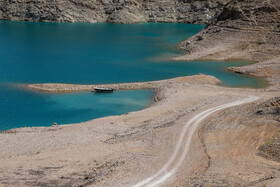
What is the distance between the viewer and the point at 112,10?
17662cm

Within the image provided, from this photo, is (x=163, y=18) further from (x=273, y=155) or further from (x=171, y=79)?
(x=273, y=155)

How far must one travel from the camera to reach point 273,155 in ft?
86.5

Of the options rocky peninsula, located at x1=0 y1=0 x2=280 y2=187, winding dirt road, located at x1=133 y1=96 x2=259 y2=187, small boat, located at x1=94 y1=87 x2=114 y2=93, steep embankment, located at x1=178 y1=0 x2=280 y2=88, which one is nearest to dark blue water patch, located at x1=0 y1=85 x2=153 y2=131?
small boat, located at x1=94 y1=87 x2=114 y2=93

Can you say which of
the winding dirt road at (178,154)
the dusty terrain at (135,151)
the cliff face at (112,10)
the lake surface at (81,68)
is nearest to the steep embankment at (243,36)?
the lake surface at (81,68)

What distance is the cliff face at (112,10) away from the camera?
Result: 16962 centimetres

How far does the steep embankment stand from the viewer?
87.6 metres

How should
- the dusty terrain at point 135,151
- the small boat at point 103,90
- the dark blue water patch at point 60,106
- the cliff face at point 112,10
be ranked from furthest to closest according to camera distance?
the cliff face at point 112,10
the small boat at point 103,90
the dark blue water patch at point 60,106
the dusty terrain at point 135,151

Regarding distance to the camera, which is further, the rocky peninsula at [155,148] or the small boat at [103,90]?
the small boat at [103,90]

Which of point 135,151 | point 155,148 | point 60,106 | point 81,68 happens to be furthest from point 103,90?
point 155,148

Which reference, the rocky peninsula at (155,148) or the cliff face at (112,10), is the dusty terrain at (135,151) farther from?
the cliff face at (112,10)

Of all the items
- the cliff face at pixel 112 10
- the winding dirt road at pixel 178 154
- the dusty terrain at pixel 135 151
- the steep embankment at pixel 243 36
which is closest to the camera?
the winding dirt road at pixel 178 154

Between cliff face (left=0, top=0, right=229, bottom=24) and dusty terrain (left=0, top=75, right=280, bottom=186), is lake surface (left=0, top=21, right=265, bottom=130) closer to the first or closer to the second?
dusty terrain (left=0, top=75, right=280, bottom=186)

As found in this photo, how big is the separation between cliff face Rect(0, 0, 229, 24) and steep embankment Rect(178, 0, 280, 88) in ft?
228

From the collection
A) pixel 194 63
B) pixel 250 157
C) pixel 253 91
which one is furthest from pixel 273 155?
pixel 194 63
